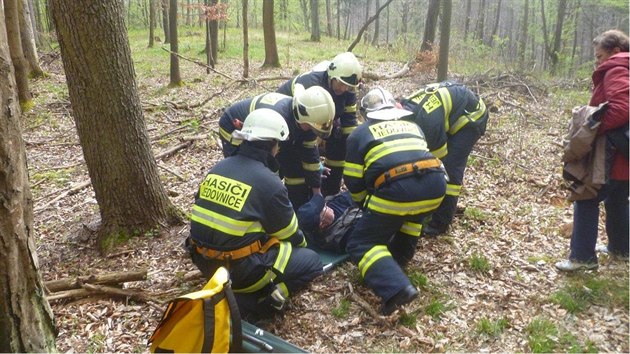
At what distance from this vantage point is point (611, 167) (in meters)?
3.73

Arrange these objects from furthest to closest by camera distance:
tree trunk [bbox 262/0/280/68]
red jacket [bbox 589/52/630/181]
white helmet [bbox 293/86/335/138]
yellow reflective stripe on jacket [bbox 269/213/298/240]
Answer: tree trunk [bbox 262/0/280/68] → white helmet [bbox 293/86/335/138] → yellow reflective stripe on jacket [bbox 269/213/298/240] → red jacket [bbox 589/52/630/181]

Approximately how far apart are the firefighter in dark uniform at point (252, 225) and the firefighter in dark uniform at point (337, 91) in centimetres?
136

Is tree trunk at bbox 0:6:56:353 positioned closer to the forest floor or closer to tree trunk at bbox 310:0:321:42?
the forest floor

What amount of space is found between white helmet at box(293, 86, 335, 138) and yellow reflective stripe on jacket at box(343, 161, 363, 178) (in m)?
0.71

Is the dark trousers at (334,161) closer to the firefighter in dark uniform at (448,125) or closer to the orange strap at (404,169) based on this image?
the firefighter in dark uniform at (448,125)

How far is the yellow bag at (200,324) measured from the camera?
2.94 metres

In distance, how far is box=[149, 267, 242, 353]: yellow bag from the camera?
294cm

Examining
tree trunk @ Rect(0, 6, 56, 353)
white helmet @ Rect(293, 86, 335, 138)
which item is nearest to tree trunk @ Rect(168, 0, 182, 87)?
white helmet @ Rect(293, 86, 335, 138)

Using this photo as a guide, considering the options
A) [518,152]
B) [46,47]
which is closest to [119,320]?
[518,152]

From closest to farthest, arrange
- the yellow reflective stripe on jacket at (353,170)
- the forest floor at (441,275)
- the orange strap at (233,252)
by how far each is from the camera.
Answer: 1. the forest floor at (441,275)
2. the orange strap at (233,252)
3. the yellow reflective stripe on jacket at (353,170)

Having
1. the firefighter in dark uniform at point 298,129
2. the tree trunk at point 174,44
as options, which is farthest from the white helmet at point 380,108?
the tree trunk at point 174,44

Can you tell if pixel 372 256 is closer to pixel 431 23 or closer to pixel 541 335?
pixel 541 335

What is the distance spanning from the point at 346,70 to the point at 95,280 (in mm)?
3468

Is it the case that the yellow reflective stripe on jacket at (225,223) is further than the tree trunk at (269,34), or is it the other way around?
the tree trunk at (269,34)
